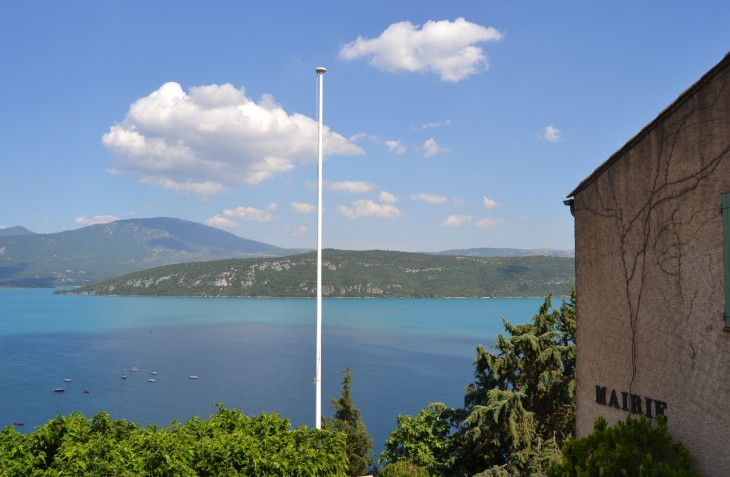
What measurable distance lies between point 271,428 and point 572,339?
47.4 feet

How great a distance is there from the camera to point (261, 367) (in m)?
63.0

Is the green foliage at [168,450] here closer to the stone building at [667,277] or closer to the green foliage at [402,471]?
the stone building at [667,277]

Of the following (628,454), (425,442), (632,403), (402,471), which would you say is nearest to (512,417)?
(402,471)

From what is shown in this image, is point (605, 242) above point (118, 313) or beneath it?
above

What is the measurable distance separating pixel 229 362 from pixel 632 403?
2537 inches

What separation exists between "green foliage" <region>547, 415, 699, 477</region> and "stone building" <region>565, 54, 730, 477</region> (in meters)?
0.23

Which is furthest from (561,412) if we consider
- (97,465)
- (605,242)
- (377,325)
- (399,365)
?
(377,325)

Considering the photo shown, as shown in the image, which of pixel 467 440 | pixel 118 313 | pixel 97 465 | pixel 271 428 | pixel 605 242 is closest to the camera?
pixel 97 465

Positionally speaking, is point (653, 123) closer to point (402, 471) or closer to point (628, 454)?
point (628, 454)

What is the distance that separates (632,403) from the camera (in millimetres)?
6789

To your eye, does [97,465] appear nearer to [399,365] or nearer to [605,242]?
[605,242]

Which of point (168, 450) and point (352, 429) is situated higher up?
point (168, 450)

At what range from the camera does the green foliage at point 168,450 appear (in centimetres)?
651

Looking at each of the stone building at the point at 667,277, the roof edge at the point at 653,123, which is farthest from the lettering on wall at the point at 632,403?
the roof edge at the point at 653,123
